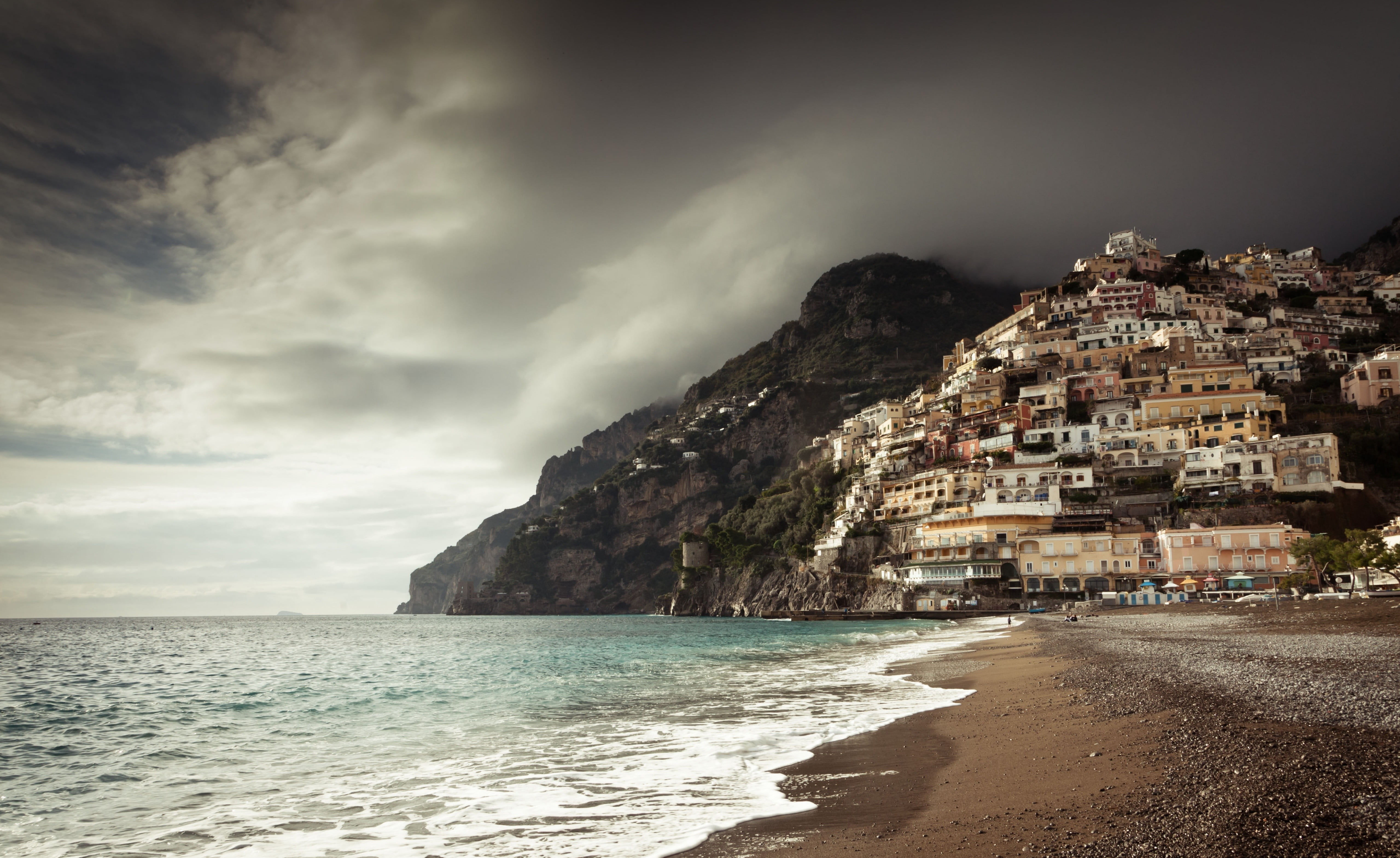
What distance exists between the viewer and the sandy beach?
6688 millimetres

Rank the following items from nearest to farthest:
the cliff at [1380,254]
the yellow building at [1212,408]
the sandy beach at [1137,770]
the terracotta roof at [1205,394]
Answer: the sandy beach at [1137,770], the yellow building at [1212,408], the terracotta roof at [1205,394], the cliff at [1380,254]

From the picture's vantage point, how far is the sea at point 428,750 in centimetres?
1038

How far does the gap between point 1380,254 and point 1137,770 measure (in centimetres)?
19424

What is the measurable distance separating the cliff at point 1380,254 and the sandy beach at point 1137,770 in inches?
6616

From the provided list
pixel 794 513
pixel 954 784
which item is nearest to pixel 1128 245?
pixel 794 513

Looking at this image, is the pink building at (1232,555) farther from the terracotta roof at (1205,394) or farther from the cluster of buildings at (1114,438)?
the terracotta roof at (1205,394)

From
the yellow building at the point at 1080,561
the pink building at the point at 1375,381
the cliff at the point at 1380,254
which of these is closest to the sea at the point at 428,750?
the yellow building at the point at 1080,561

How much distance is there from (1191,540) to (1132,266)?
69.0m

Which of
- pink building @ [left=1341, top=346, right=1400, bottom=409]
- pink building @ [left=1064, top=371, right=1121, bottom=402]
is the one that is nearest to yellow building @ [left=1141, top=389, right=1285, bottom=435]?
pink building @ [left=1064, top=371, right=1121, bottom=402]

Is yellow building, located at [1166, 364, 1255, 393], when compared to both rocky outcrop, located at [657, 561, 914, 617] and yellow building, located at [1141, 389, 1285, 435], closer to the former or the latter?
yellow building, located at [1141, 389, 1285, 435]

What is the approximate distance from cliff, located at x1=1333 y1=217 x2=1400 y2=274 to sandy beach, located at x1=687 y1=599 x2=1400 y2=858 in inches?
6616

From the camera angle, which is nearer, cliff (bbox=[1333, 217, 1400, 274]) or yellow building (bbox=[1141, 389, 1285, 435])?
yellow building (bbox=[1141, 389, 1285, 435])

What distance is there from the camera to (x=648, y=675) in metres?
31.5

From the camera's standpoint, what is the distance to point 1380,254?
15150 centimetres
